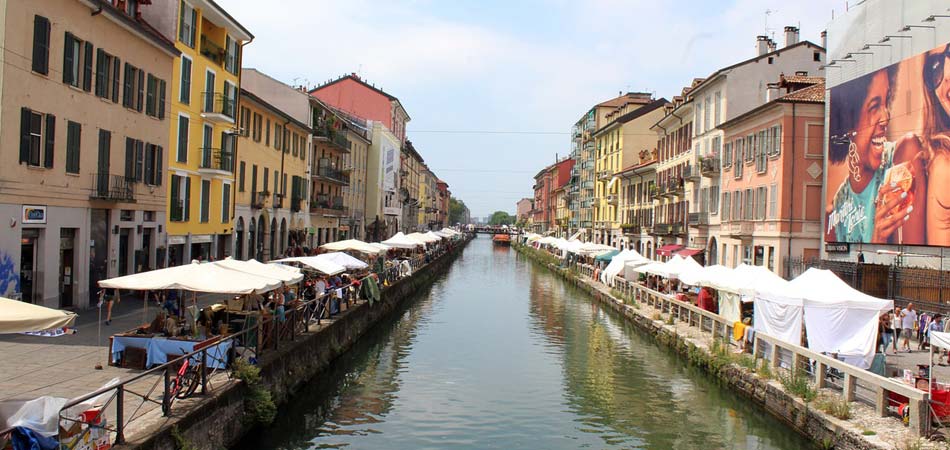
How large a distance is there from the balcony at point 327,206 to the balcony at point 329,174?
1224mm

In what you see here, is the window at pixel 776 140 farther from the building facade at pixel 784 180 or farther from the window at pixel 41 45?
the window at pixel 41 45

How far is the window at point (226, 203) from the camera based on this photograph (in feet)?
107

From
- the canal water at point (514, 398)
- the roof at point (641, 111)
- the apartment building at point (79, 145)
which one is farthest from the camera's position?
the roof at point (641, 111)

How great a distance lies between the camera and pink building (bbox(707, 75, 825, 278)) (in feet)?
103

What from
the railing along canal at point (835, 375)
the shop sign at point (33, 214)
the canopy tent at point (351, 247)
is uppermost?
the shop sign at point (33, 214)

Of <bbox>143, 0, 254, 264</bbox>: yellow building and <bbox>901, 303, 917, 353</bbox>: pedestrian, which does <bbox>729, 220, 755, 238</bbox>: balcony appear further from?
<bbox>143, 0, 254, 264</bbox>: yellow building

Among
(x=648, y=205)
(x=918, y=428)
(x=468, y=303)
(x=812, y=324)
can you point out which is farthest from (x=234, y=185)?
(x=648, y=205)

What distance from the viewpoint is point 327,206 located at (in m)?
50.8

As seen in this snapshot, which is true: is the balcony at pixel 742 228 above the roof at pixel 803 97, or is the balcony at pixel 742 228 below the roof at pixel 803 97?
below

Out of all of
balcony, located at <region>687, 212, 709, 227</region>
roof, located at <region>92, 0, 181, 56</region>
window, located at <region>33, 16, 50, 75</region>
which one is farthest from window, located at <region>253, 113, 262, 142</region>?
balcony, located at <region>687, 212, 709, 227</region>

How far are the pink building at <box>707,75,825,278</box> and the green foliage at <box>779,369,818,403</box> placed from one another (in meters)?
17.0

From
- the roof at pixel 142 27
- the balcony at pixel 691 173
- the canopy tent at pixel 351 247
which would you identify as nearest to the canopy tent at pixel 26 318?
the roof at pixel 142 27

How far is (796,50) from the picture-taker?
3875 centimetres

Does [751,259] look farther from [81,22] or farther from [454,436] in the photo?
[81,22]
